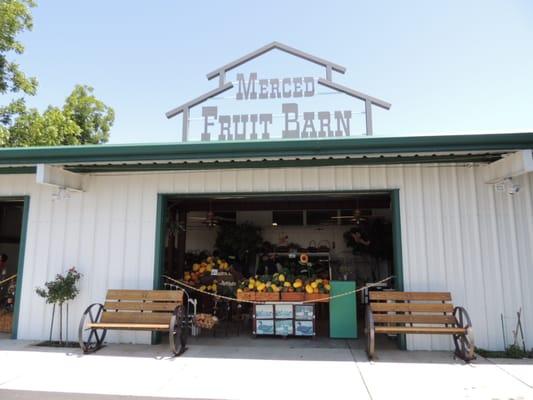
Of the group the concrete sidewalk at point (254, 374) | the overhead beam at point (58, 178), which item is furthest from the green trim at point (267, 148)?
the concrete sidewalk at point (254, 374)

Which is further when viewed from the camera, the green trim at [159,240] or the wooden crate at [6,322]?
the wooden crate at [6,322]

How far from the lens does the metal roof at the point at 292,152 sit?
5.77m

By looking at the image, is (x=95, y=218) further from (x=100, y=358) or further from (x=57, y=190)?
(x=100, y=358)

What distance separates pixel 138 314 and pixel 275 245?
7.28 m

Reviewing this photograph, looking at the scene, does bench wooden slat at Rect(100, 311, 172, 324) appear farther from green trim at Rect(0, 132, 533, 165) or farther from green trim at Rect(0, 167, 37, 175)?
green trim at Rect(0, 167, 37, 175)

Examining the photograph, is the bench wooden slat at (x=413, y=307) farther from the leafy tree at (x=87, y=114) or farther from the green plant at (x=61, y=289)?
Answer: the leafy tree at (x=87, y=114)

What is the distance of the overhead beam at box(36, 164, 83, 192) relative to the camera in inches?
257

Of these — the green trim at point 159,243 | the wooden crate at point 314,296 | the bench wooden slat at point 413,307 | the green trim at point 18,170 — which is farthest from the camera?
the green trim at point 18,170

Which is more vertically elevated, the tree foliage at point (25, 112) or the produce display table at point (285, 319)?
the tree foliage at point (25, 112)

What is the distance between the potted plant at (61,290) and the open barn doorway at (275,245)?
1.49m

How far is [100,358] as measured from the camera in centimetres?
593

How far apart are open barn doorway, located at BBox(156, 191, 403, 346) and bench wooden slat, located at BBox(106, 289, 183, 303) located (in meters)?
0.61

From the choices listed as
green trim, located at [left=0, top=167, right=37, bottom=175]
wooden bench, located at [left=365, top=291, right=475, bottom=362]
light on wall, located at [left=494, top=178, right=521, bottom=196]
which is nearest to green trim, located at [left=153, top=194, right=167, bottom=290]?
green trim, located at [left=0, top=167, right=37, bottom=175]

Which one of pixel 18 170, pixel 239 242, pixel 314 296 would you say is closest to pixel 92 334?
pixel 18 170
